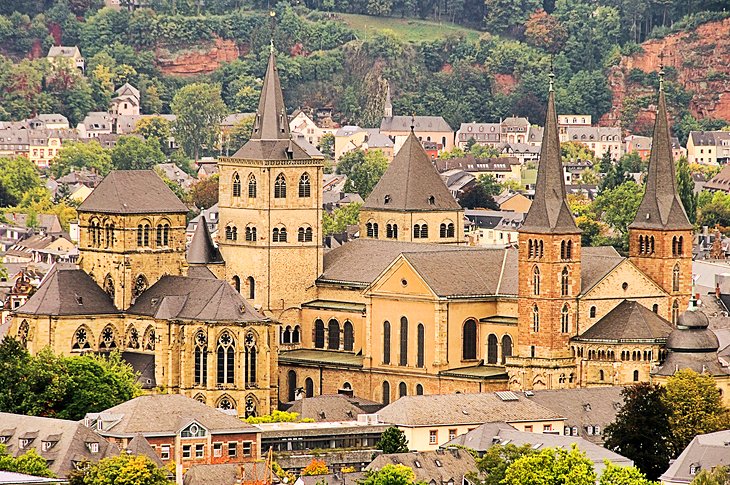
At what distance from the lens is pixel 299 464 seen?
143 metres

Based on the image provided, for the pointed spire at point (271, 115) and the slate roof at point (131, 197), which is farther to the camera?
the pointed spire at point (271, 115)

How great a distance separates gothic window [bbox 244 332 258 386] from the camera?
162 meters

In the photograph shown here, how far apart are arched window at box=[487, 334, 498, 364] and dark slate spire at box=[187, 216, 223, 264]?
1691cm

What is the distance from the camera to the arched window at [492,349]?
166m

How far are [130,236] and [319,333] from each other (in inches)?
491

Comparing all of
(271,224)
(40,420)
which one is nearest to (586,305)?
(271,224)

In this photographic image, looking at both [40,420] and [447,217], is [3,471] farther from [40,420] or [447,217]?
[447,217]

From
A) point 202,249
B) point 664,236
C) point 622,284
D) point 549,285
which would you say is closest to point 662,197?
point 664,236

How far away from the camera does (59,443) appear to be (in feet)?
447

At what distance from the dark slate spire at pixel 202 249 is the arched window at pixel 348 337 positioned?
7729 mm

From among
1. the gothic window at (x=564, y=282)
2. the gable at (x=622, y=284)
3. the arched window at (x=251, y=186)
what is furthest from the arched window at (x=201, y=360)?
A: the gable at (x=622, y=284)

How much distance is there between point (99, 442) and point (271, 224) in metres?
39.8

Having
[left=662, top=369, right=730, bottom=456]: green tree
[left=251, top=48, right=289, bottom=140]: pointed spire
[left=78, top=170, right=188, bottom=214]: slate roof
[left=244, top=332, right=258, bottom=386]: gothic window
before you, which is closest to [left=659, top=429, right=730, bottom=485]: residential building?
[left=662, top=369, right=730, bottom=456]: green tree

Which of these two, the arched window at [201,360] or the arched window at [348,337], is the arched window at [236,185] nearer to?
the arched window at [348,337]
